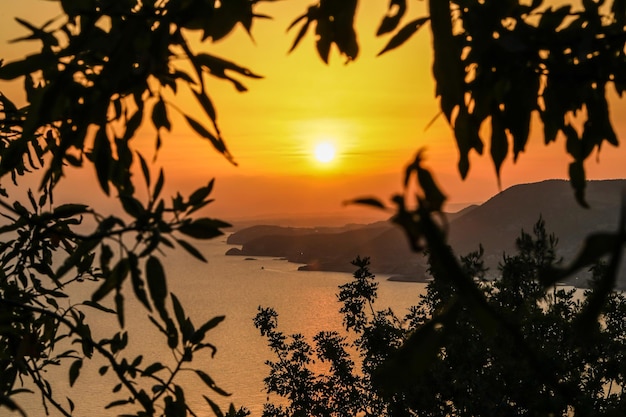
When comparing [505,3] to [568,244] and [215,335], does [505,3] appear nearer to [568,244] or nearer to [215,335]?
[215,335]

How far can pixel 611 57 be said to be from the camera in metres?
2.00

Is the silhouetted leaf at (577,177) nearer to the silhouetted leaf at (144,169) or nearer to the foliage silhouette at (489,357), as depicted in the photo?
the silhouetted leaf at (144,169)

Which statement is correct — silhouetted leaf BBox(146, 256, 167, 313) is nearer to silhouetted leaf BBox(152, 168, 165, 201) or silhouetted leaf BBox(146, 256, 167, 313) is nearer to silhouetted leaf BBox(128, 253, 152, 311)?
silhouetted leaf BBox(128, 253, 152, 311)

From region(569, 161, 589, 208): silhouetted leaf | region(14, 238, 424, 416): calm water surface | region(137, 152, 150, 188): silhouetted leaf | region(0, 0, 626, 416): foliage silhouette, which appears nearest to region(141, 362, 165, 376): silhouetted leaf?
region(0, 0, 626, 416): foliage silhouette

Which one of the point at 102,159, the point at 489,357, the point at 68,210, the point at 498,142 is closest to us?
the point at 102,159

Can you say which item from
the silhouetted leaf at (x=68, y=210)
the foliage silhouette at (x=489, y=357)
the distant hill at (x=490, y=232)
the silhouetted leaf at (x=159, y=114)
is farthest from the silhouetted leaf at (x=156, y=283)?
the distant hill at (x=490, y=232)

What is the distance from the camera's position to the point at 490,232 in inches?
3824

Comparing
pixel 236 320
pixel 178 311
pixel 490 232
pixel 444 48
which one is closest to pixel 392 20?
pixel 444 48

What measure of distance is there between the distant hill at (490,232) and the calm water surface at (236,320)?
677cm

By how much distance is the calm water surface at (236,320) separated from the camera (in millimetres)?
40469

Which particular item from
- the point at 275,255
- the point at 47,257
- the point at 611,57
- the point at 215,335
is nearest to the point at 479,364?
the point at 47,257

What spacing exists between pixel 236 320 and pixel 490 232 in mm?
49103

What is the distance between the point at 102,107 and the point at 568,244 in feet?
315

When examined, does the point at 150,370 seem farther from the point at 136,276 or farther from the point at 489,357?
the point at 489,357
